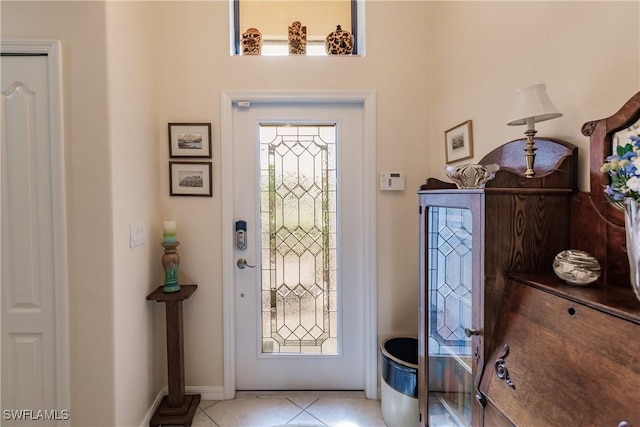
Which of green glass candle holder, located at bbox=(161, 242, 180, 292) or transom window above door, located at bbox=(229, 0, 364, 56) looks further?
transom window above door, located at bbox=(229, 0, 364, 56)

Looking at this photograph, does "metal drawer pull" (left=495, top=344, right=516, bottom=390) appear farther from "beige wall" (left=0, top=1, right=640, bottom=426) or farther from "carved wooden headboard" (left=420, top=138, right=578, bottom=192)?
"beige wall" (left=0, top=1, right=640, bottom=426)

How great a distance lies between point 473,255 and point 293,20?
2054 millimetres

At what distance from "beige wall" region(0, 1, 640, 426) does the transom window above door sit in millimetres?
179

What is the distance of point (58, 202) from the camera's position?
Answer: 4.60ft

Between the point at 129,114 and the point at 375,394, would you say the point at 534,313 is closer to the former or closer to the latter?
the point at 375,394

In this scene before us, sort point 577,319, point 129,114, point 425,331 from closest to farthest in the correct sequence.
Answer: point 577,319 → point 425,331 → point 129,114

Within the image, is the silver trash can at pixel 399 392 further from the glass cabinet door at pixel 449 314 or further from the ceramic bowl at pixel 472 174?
the ceramic bowl at pixel 472 174

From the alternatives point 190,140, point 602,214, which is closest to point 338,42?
point 190,140

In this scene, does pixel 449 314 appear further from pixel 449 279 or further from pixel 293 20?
pixel 293 20

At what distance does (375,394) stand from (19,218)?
227cm

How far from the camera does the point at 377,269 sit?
6.51 ft

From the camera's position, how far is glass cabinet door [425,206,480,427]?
1103mm

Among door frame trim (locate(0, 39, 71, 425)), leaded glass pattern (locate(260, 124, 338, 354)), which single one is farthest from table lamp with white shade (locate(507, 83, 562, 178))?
door frame trim (locate(0, 39, 71, 425))

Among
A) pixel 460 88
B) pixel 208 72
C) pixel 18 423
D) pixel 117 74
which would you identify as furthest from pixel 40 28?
pixel 460 88
